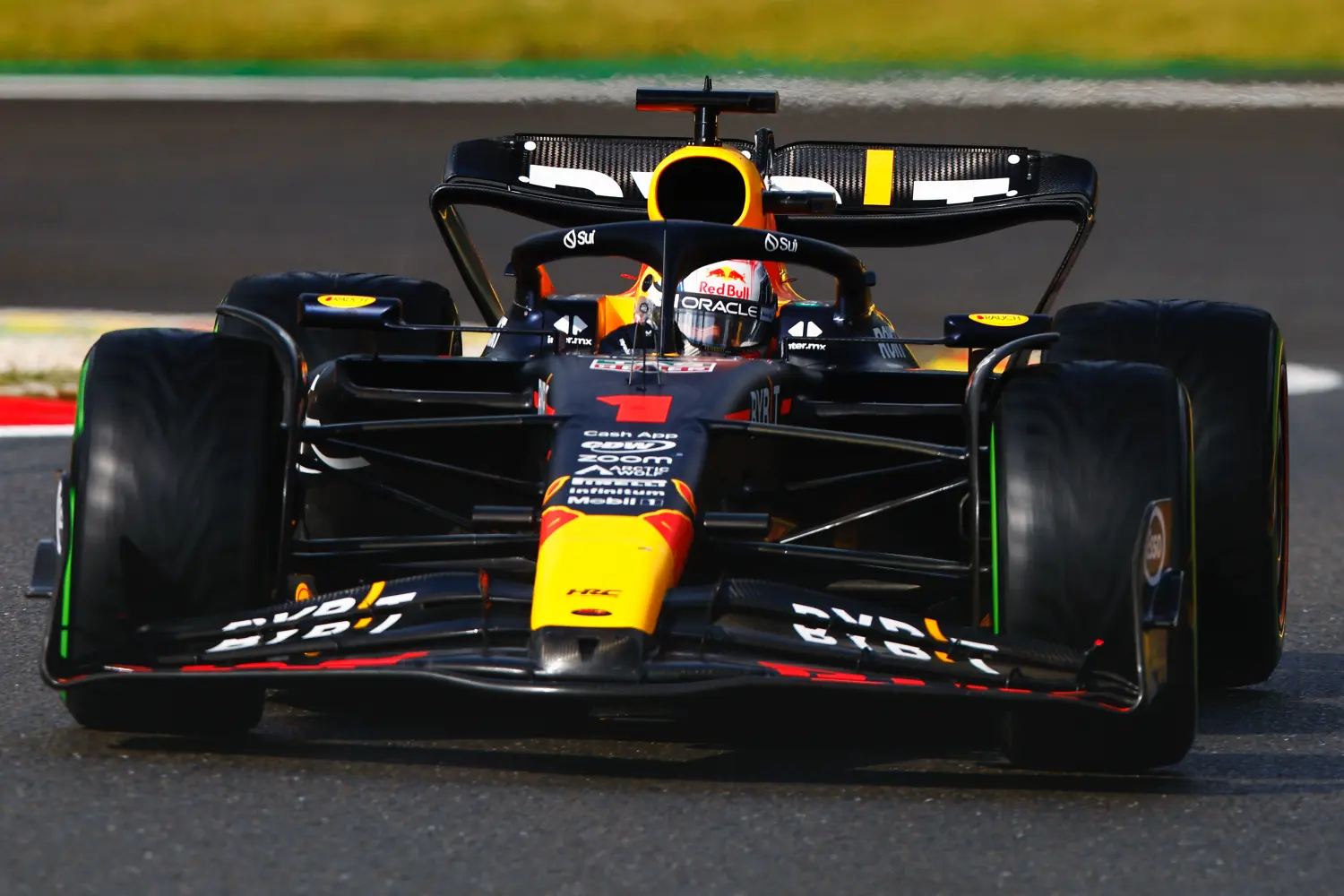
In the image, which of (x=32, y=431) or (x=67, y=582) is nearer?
(x=67, y=582)

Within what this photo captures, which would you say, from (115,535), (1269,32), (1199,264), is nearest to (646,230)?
(115,535)

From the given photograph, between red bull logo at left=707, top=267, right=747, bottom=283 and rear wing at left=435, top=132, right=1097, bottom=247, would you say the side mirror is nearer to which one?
red bull logo at left=707, top=267, right=747, bottom=283

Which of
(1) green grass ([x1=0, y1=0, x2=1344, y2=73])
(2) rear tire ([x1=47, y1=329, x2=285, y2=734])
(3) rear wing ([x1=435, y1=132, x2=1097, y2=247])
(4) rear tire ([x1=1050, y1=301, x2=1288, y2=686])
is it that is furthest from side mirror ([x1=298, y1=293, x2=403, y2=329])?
(1) green grass ([x1=0, y1=0, x2=1344, y2=73])

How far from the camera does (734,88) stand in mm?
17578

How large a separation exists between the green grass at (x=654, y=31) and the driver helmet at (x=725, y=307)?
488 inches

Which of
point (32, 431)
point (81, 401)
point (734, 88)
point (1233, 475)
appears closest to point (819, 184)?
point (1233, 475)

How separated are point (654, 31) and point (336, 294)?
13748 millimetres

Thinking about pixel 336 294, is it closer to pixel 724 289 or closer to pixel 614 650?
pixel 724 289

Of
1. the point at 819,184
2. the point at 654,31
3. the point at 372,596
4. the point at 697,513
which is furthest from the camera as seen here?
the point at 654,31

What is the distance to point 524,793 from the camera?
4.67 metres

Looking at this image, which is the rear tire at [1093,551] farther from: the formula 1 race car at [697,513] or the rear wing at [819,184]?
the rear wing at [819,184]

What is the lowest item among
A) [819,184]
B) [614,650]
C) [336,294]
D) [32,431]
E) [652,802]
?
[652,802]

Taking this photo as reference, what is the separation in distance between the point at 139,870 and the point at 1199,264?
489 inches

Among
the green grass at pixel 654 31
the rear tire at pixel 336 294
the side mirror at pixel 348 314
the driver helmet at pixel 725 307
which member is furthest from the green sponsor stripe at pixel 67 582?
the green grass at pixel 654 31
